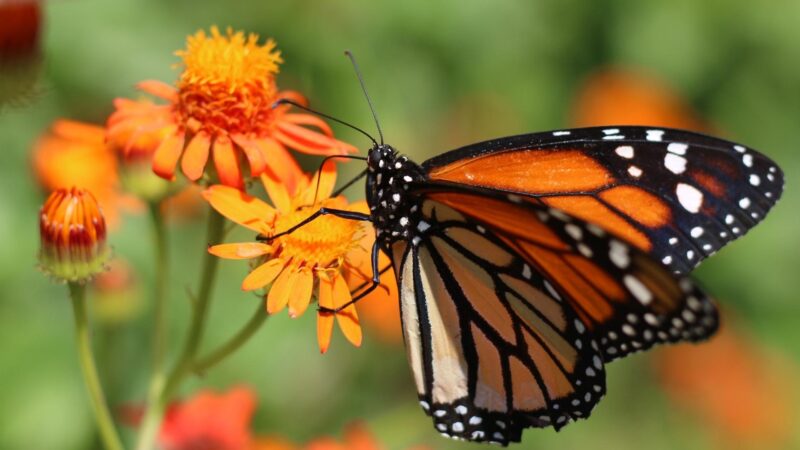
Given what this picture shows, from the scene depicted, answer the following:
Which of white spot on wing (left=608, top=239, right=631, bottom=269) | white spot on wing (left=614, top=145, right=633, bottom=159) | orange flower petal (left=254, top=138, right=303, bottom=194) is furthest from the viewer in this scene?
white spot on wing (left=614, top=145, right=633, bottom=159)

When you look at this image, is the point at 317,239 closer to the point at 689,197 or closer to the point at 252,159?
the point at 252,159

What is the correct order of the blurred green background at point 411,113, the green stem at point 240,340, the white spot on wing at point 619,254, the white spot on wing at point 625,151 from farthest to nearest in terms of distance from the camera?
the blurred green background at point 411,113
the white spot on wing at point 625,151
the green stem at point 240,340
the white spot on wing at point 619,254

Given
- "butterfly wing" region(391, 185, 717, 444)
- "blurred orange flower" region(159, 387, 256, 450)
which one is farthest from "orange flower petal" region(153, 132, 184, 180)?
"blurred orange flower" region(159, 387, 256, 450)

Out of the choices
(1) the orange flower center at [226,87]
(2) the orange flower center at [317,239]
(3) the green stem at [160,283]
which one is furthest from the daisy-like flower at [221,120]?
(3) the green stem at [160,283]

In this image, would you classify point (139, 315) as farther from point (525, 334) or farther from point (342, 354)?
point (525, 334)

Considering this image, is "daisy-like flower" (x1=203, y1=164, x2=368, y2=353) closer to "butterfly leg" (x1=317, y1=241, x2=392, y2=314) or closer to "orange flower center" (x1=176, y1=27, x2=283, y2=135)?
"butterfly leg" (x1=317, y1=241, x2=392, y2=314)

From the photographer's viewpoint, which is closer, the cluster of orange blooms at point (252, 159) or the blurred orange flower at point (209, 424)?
the cluster of orange blooms at point (252, 159)

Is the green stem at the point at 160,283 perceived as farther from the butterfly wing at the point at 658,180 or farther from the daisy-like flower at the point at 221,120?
the butterfly wing at the point at 658,180
